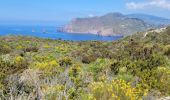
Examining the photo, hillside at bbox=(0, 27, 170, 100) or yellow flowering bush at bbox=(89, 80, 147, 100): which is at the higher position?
yellow flowering bush at bbox=(89, 80, 147, 100)

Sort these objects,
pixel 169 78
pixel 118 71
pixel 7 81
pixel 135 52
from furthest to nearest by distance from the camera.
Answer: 1. pixel 135 52
2. pixel 118 71
3. pixel 169 78
4. pixel 7 81

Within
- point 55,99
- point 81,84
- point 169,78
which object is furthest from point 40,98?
point 169,78

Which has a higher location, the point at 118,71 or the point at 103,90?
the point at 103,90

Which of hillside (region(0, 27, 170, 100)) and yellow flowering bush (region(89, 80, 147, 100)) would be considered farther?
hillside (region(0, 27, 170, 100))

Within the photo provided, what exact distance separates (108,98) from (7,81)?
4.32 m

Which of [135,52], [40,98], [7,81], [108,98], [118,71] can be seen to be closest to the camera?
[108,98]

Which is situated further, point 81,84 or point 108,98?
point 81,84

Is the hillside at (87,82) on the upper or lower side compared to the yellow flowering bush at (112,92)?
lower

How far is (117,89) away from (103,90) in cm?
31

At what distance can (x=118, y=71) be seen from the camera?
1661 centimetres

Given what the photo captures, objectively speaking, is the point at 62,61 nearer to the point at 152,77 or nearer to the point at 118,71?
the point at 118,71

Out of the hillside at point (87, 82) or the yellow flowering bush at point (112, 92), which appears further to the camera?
the hillside at point (87, 82)

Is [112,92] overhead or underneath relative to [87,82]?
overhead

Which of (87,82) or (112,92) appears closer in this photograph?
(112,92)
